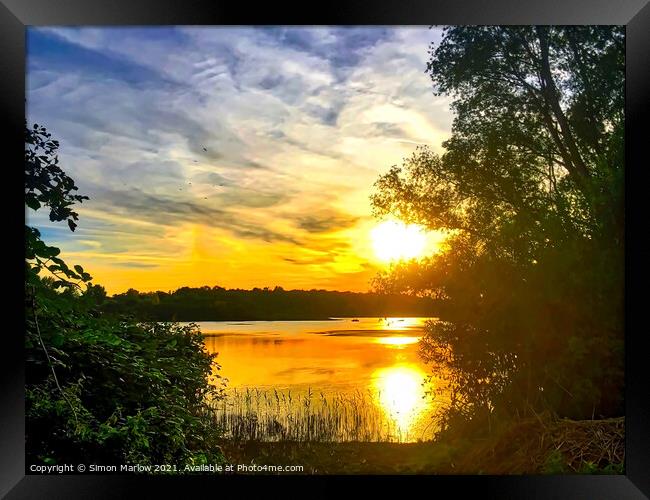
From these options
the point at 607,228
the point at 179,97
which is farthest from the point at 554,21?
the point at 179,97

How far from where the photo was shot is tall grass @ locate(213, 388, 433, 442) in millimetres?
2697

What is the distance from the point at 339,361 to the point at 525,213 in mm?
1253

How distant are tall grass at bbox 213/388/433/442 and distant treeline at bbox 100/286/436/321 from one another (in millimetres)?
408

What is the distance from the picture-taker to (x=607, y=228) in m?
2.50

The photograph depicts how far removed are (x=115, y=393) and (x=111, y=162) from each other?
45.2 inches

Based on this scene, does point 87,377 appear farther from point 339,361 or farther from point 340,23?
point 340,23

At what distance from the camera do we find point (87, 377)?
249 cm

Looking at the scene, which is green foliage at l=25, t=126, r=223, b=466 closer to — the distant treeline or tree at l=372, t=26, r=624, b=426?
the distant treeline

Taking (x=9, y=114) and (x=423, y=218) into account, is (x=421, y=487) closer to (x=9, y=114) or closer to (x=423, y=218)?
(x=423, y=218)

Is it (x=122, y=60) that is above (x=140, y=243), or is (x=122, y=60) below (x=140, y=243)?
above

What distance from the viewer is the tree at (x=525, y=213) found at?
2.51m

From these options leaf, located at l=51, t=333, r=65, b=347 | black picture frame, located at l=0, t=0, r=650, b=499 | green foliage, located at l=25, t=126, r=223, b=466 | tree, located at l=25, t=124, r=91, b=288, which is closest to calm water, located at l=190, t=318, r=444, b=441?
green foliage, located at l=25, t=126, r=223, b=466

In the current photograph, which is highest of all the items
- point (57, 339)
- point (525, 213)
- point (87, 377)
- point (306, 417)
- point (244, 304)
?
point (525, 213)

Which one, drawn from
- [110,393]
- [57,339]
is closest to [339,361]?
[110,393]
